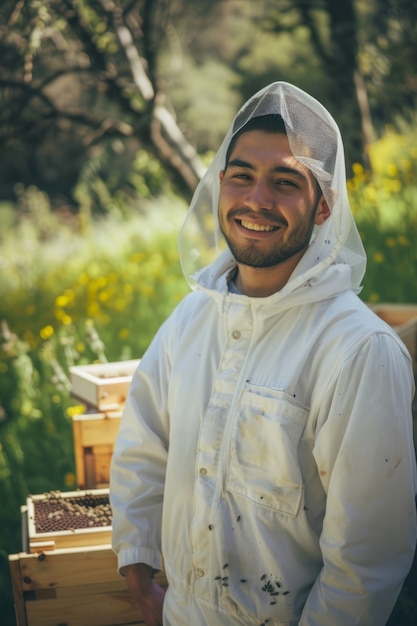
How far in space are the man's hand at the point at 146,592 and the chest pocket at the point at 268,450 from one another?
528 mm

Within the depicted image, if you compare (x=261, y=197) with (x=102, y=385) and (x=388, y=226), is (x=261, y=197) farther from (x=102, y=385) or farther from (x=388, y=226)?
(x=388, y=226)

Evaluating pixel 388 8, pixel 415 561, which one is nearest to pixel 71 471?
pixel 415 561

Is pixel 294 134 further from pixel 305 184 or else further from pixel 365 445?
pixel 365 445

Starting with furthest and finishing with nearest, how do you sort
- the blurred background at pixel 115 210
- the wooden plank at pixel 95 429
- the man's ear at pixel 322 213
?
the blurred background at pixel 115 210, the wooden plank at pixel 95 429, the man's ear at pixel 322 213

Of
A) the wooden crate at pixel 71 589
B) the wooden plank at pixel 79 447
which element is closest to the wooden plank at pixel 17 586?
the wooden crate at pixel 71 589

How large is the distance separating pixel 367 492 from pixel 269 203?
2.71 ft

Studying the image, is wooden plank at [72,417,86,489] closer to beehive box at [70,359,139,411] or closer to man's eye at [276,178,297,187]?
beehive box at [70,359,139,411]

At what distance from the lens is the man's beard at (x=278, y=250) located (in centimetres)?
231

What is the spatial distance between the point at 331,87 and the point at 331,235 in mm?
6267

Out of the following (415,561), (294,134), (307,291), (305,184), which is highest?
(294,134)

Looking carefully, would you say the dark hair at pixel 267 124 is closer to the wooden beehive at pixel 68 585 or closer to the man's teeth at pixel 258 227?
the man's teeth at pixel 258 227

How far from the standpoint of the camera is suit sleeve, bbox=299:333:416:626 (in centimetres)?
200

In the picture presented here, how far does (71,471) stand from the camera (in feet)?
15.4

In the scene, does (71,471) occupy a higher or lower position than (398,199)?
lower
